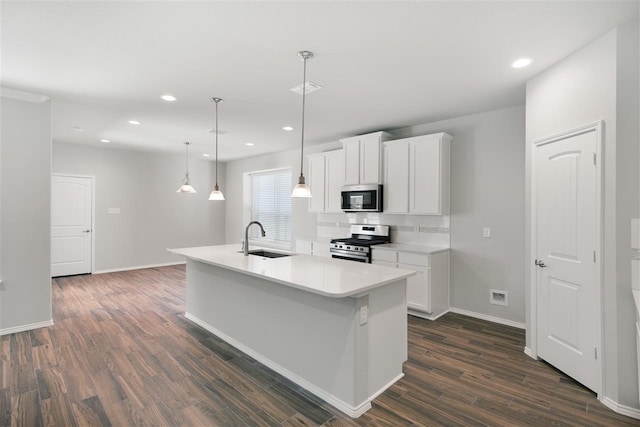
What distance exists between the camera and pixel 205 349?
320 centimetres

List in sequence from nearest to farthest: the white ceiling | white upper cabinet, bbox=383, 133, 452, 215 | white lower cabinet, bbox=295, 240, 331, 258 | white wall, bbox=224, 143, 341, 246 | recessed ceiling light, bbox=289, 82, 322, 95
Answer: the white ceiling
recessed ceiling light, bbox=289, 82, 322, 95
white upper cabinet, bbox=383, 133, 452, 215
white lower cabinet, bbox=295, 240, 331, 258
white wall, bbox=224, 143, 341, 246

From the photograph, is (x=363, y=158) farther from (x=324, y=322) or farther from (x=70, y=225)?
(x=70, y=225)

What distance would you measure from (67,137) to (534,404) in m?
7.38

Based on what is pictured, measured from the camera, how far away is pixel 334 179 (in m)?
5.35

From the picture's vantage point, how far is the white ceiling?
6.67 feet

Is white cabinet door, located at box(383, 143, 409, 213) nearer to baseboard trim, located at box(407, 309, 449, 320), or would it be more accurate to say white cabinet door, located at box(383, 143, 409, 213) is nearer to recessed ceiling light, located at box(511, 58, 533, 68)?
baseboard trim, located at box(407, 309, 449, 320)

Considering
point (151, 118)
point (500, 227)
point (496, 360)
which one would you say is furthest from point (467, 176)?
point (151, 118)

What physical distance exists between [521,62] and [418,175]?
71.7 inches

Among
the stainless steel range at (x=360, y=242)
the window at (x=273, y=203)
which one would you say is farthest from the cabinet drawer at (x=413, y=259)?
the window at (x=273, y=203)

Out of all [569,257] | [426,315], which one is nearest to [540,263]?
[569,257]

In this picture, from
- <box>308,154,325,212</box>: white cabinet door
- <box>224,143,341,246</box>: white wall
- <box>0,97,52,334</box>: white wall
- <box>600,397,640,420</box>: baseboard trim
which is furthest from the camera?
<box>224,143,341,246</box>: white wall

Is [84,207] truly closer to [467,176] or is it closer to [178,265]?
[178,265]

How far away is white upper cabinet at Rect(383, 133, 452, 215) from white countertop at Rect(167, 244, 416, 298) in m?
1.74

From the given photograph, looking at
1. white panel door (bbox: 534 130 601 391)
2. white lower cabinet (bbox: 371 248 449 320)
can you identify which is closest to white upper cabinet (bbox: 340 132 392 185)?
white lower cabinet (bbox: 371 248 449 320)
